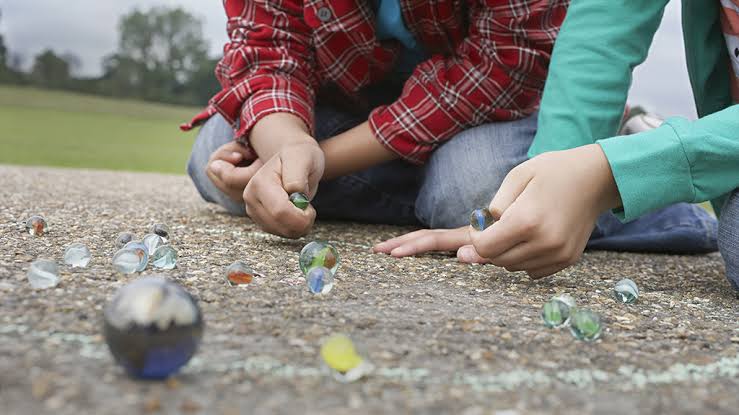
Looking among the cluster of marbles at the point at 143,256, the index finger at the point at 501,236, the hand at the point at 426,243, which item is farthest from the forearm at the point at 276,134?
the index finger at the point at 501,236

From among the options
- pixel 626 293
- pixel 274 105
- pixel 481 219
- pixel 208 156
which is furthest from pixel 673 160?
pixel 208 156

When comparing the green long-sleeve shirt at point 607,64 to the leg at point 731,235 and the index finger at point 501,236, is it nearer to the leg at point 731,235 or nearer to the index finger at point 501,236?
the leg at point 731,235

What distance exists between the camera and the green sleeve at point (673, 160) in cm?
128

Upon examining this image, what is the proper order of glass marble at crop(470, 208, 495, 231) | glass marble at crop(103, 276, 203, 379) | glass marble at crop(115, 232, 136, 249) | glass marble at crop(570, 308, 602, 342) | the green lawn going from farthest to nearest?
the green lawn
glass marble at crop(115, 232, 136, 249)
glass marble at crop(470, 208, 495, 231)
glass marble at crop(570, 308, 602, 342)
glass marble at crop(103, 276, 203, 379)

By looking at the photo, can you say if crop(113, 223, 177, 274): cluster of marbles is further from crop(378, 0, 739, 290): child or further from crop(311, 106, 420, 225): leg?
crop(311, 106, 420, 225): leg

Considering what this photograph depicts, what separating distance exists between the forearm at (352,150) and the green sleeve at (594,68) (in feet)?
1.84

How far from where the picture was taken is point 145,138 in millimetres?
11336

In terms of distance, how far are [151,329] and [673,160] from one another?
1.03m

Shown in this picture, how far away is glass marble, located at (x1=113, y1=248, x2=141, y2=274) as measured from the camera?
1262 millimetres

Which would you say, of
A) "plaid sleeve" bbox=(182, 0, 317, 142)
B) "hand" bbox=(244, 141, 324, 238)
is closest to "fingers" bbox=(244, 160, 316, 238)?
"hand" bbox=(244, 141, 324, 238)

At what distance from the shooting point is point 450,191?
2021 millimetres

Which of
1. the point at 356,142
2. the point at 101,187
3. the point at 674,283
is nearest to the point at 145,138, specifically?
the point at 101,187

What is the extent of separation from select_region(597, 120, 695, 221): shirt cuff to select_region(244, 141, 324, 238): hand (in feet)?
2.29

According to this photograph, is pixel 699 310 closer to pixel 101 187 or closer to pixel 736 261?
pixel 736 261
